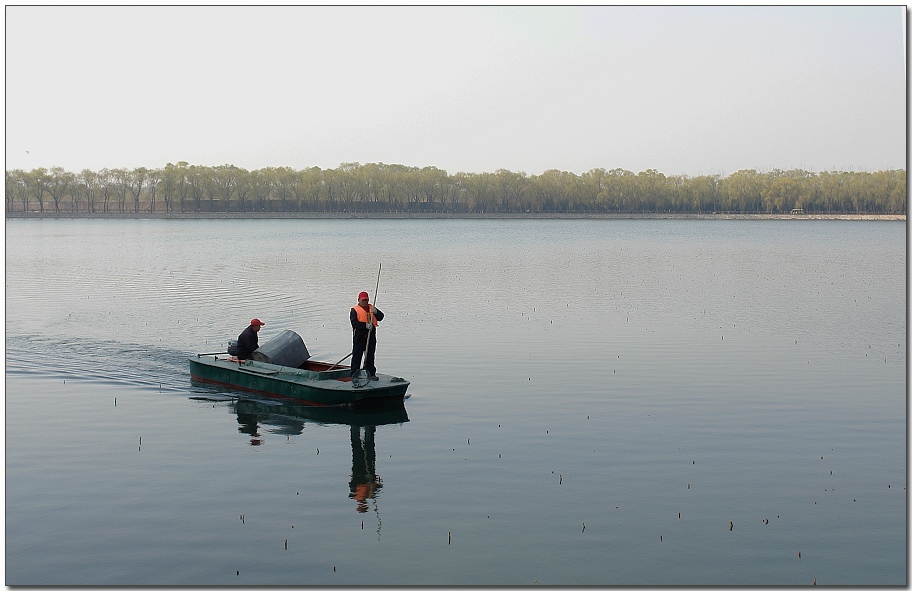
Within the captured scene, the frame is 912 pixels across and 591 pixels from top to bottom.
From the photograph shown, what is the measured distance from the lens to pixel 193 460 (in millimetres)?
16844

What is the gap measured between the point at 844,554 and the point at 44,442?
550 inches

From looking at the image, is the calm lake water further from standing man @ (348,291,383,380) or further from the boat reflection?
standing man @ (348,291,383,380)

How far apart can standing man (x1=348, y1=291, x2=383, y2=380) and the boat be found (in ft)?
0.75

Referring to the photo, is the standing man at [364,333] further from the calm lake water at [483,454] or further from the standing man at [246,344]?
the standing man at [246,344]

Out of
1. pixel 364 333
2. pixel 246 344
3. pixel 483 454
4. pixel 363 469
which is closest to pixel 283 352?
pixel 246 344

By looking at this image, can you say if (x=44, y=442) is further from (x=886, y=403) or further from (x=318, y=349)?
(x=886, y=403)

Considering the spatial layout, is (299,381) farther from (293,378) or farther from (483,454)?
(483,454)

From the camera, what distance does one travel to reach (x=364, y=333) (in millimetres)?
21250

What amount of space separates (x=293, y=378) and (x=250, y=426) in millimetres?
2227

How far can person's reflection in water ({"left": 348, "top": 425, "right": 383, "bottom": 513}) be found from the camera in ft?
48.5

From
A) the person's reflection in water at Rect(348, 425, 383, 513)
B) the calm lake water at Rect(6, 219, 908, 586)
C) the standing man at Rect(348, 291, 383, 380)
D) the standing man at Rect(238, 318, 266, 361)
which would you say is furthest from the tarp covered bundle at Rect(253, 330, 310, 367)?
the person's reflection in water at Rect(348, 425, 383, 513)

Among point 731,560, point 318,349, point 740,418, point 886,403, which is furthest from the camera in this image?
point 318,349

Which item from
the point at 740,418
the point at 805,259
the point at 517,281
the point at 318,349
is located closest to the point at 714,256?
the point at 805,259

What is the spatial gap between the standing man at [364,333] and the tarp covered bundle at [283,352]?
8.02 feet
